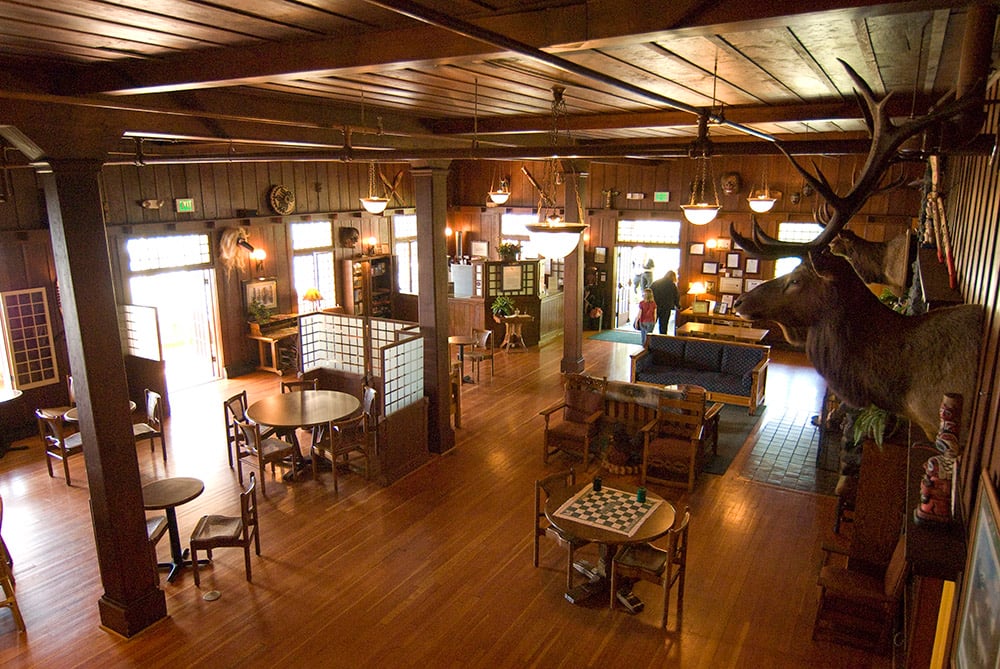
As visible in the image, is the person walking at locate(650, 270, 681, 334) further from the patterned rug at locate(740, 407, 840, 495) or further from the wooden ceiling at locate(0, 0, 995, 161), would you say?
the wooden ceiling at locate(0, 0, 995, 161)

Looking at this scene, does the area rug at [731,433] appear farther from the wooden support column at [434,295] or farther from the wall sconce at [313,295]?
the wall sconce at [313,295]

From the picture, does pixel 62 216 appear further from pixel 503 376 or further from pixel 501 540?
pixel 503 376

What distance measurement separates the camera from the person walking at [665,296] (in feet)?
43.1

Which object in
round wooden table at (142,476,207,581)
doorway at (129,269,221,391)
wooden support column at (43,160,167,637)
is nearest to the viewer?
wooden support column at (43,160,167,637)

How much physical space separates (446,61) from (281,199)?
10.1 m

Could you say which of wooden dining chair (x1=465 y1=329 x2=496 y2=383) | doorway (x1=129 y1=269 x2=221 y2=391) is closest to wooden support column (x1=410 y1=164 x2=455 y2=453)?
wooden dining chair (x1=465 y1=329 x2=496 y2=383)

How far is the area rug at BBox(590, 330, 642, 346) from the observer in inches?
572

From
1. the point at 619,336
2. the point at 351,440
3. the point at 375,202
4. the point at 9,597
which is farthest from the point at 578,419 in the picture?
the point at 619,336

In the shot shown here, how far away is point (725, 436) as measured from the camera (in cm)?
902

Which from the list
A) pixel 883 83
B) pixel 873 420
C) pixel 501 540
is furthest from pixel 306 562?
pixel 883 83

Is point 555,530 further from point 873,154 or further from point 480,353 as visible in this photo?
point 480,353

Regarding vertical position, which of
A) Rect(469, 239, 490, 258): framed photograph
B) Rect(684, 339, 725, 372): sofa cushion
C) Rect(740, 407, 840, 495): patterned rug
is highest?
Rect(469, 239, 490, 258): framed photograph

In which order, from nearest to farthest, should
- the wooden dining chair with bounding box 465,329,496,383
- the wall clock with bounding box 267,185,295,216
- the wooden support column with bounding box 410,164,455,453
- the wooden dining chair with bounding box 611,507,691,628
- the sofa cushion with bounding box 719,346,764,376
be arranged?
the wooden dining chair with bounding box 611,507,691,628, the wooden support column with bounding box 410,164,455,453, the sofa cushion with bounding box 719,346,764,376, the wooden dining chair with bounding box 465,329,496,383, the wall clock with bounding box 267,185,295,216

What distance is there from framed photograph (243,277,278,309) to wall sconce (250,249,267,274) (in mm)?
217
